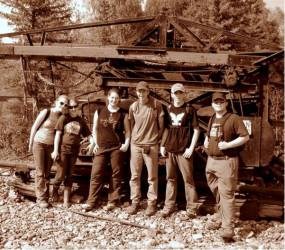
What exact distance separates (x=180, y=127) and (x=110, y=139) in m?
1.29

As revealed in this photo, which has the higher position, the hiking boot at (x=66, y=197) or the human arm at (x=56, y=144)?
the human arm at (x=56, y=144)

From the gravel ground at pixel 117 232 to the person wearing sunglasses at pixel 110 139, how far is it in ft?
2.00

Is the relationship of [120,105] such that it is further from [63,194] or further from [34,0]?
[34,0]

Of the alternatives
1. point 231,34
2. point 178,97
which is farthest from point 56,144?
point 231,34

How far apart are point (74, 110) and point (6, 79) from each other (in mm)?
12709

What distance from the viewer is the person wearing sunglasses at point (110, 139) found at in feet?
25.2

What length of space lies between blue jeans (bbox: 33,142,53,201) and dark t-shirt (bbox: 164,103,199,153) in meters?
2.33

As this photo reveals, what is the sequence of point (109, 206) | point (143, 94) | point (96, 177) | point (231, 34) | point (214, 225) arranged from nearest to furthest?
point (214, 225), point (143, 94), point (96, 177), point (109, 206), point (231, 34)

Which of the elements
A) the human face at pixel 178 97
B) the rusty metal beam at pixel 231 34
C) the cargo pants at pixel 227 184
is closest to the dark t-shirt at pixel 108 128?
the human face at pixel 178 97

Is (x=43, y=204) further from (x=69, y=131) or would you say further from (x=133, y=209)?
(x=133, y=209)

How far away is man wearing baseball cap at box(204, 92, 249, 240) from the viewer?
6352 mm

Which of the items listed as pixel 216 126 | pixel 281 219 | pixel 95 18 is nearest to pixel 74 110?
pixel 216 126

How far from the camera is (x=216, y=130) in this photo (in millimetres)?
6484

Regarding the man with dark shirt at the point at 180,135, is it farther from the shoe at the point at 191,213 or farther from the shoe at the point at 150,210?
the shoe at the point at 150,210
